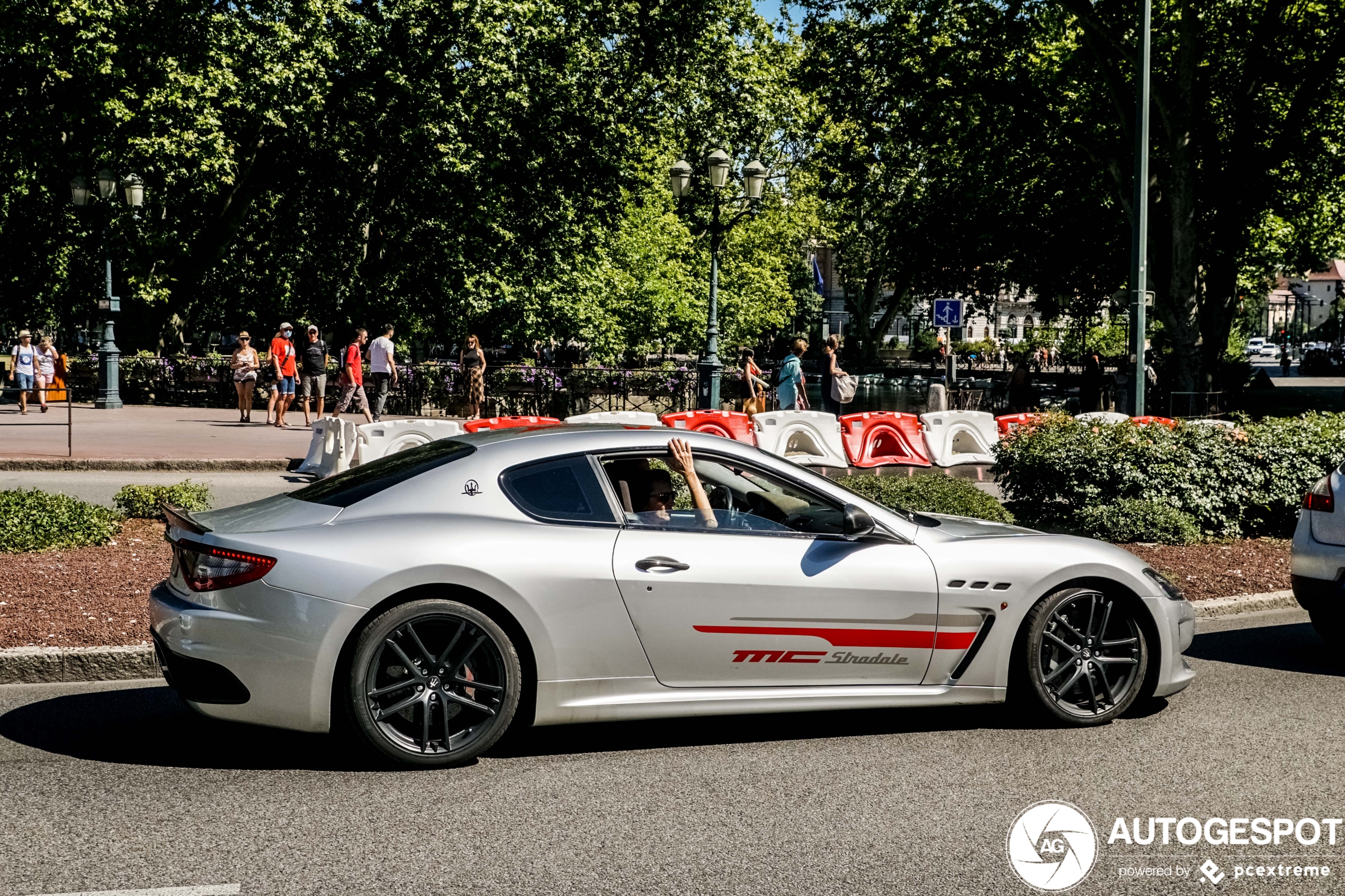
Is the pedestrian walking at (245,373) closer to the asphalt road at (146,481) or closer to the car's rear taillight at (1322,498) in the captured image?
the asphalt road at (146,481)

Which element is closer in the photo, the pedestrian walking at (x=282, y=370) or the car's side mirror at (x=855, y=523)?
the car's side mirror at (x=855, y=523)

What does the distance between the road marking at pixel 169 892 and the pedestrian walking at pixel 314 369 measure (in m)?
21.6

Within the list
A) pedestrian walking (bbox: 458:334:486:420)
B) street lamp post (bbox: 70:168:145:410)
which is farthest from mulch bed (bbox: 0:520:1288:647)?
street lamp post (bbox: 70:168:145:410)

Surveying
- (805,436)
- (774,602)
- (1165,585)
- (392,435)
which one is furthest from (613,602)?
(805,436)

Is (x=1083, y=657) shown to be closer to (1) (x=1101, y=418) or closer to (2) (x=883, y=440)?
(1) (x=1101, y=418)

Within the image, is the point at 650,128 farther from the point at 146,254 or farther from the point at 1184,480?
the point at 1184,480

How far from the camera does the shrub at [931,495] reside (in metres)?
10.9

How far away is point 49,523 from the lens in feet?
32.0

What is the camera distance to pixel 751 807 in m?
4.84

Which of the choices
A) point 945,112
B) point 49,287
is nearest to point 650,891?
point 945,112

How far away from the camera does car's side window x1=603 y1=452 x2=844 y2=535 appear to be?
18.8ft

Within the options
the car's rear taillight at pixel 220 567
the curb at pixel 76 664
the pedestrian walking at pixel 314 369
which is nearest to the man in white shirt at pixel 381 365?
the pedestrian walking at pixel 314 369

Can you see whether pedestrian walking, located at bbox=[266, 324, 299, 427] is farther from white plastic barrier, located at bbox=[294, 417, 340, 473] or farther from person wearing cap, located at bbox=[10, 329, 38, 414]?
white plastic barrier, located at bbox=[294, 417, 340, 473]
